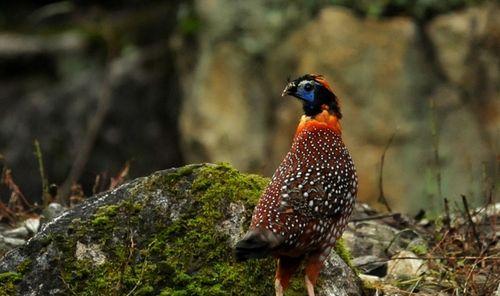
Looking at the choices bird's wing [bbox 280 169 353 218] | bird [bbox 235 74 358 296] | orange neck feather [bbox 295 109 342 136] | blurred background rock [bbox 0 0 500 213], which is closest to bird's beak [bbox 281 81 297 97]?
bird [bbox 235 74 358 296]

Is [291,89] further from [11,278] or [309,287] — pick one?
[11,278]

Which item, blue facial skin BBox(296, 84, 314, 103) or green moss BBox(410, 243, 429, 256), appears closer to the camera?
blue facial skin BBox(296, 84, 314, 103)

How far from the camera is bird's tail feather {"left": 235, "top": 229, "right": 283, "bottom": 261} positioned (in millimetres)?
5359

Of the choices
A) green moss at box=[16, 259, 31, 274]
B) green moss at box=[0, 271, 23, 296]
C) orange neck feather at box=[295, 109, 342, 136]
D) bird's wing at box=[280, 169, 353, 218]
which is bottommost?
green moss at box=[0, 271, 23, 296]

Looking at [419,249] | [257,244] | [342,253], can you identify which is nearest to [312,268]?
[257,244]

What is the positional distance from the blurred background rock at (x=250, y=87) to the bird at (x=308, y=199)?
4.71 meters

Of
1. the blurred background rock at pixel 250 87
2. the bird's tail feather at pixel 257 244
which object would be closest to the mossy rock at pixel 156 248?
the bird's tail feather at pixel 257 244

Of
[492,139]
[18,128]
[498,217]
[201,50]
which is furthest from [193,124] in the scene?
[498,217]

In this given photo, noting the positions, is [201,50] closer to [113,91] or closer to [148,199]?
[113,91]

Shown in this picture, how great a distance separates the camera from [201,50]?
40.5ft

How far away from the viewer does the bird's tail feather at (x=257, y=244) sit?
5.36 m

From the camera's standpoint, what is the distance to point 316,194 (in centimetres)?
587

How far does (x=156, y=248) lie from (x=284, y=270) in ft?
2.10

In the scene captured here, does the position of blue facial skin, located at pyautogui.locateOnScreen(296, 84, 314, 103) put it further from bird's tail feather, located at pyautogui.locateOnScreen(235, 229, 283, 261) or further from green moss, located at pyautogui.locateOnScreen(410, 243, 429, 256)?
green moss, located at pyautogui.locateOnScreen(410, 243, 429, 256)
